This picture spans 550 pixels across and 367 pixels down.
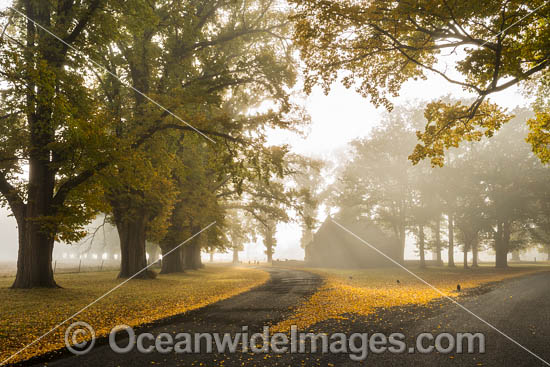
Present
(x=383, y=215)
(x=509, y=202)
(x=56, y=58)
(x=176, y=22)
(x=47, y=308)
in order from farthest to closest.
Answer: (x=383, y=215) → (x=509, y=202) → (x=176, y=22) → (x=56, y=58) → (x=47, y=308)

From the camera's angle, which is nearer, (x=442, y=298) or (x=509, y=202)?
(x=442, y=298)

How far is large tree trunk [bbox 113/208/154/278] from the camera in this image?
64.8ft

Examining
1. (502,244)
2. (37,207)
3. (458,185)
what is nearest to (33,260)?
(37,207)

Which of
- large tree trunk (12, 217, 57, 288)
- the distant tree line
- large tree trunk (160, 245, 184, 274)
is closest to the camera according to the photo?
large tree trunk (12, 217, 57, 288)

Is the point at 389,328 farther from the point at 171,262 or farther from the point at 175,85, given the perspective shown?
the point at 171,262

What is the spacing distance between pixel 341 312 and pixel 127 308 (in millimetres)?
7173

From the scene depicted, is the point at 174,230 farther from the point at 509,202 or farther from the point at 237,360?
the point at 509,202

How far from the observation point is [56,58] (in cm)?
1292

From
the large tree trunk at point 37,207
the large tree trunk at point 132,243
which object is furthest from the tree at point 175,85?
the large tree trunk at point 37,207

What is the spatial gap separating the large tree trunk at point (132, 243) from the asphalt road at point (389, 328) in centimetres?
1125

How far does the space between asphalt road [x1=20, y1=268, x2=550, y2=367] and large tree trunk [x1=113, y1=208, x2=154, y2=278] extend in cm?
1125

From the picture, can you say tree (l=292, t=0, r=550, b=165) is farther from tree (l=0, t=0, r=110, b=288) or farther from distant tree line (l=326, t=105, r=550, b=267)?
distant tree line (l=326, t=105, r=550, b=267)

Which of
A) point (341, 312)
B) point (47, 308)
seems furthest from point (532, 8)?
point (47, 308)

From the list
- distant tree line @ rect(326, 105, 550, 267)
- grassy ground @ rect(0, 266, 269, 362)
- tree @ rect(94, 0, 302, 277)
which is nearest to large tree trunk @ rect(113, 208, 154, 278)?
tree @ rect(94, 0, 302, 277)
